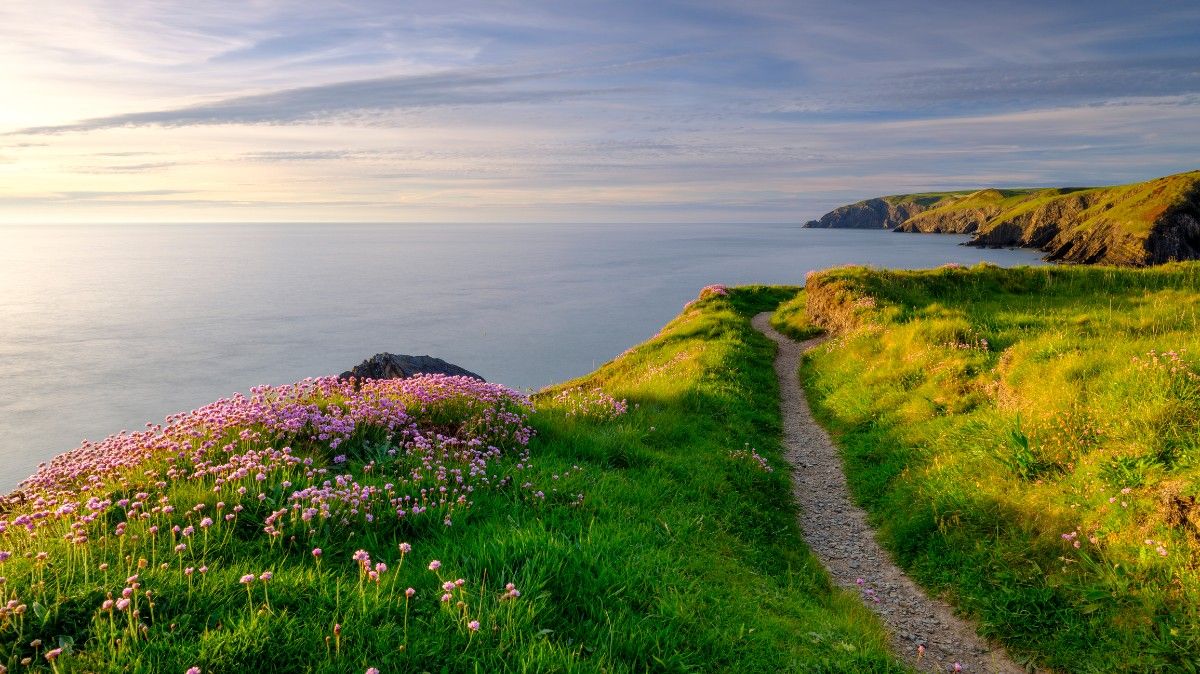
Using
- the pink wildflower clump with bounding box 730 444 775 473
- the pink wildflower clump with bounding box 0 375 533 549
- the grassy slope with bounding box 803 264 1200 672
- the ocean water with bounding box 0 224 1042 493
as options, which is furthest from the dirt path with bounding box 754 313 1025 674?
the ocean water with bounding box 0 224 1042 493

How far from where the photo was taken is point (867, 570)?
30.9 feet

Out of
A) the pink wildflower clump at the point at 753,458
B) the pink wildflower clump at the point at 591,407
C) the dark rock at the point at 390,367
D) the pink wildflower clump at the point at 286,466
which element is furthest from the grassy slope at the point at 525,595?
the dark rock at the point at 390,367

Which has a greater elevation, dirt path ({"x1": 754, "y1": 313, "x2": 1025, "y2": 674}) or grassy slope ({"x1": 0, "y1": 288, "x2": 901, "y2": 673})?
grassy slope ({"x1": 0, "y1": 288, "x2": 901, "y2": 673})

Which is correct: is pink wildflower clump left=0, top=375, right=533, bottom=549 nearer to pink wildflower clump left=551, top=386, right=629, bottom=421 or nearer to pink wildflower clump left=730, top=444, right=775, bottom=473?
pink wildflower clump left=551, top=386, right=629, bottom=421

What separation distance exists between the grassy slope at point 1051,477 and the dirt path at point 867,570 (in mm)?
327

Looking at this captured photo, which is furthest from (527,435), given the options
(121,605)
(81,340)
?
(81,340)

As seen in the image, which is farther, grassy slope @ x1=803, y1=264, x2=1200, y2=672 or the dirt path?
the dirt path

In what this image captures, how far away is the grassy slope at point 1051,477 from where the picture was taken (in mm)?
6992

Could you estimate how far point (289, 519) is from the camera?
585 cm

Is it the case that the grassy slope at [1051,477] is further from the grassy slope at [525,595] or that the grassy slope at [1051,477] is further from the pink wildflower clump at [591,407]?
the pink wildflower clump at [591,407]

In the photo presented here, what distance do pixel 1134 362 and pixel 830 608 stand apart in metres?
7.83

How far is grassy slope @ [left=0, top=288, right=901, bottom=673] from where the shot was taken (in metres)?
3.93

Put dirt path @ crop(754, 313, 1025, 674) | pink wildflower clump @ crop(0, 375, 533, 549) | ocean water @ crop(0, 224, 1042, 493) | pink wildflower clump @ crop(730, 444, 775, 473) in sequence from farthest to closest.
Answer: ocean water @ crop(0, 224, 1042, 493) → pink wildflower clump @ crop(730, 444, 775, 473) → dirt path @ crop(754, 313, 1025, 674) → pink wildflower clump @ crop(0, 375, 533, 549)

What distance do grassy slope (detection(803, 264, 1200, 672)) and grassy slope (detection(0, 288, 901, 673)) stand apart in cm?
214
